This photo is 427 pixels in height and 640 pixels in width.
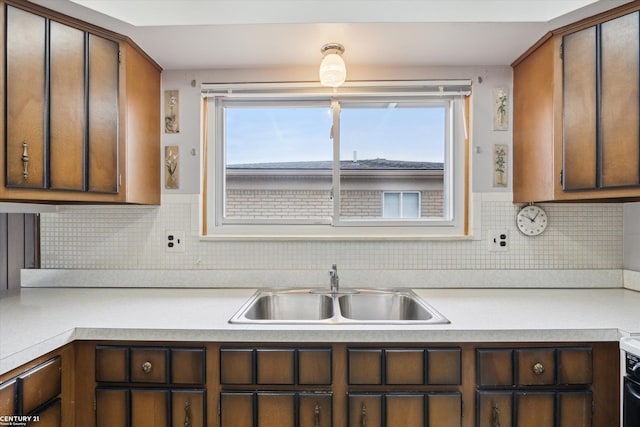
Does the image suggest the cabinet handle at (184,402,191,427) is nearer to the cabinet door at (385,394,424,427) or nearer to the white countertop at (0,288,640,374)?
the white countertop at (0,288,640,374)

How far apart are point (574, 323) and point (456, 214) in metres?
0.81

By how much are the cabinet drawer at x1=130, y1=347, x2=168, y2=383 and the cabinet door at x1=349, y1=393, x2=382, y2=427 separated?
70 cm

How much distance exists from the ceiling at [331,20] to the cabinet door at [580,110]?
0.39 ft

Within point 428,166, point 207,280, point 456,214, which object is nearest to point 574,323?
point 456,214

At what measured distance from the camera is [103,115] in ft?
5.13

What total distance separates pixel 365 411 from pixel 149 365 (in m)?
0.82

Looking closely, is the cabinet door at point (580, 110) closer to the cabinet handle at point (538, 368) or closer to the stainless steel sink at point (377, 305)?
the cabinet handle at point (538, 368)

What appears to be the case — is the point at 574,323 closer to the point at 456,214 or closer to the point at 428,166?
the point at 456,214

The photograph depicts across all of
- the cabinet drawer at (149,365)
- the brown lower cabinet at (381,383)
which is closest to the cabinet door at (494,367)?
the brown lower cabinet at (381,383)

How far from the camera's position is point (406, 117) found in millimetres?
2047

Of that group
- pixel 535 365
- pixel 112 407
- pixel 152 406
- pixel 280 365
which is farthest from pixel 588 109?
pixel 112 407

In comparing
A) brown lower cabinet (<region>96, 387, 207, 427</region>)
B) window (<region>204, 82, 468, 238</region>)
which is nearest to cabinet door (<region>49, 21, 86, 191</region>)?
window (<region>204, 82, 468, 238</region>)

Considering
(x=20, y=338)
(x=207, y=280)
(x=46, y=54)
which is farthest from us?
(x=207, y=280)

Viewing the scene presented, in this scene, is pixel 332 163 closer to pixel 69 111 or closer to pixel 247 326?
pixel 247 326
